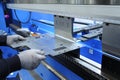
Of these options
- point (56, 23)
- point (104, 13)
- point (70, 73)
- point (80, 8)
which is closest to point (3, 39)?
point (56, 23)

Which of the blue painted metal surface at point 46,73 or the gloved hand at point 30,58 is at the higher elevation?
the gloved hand at point 30,58

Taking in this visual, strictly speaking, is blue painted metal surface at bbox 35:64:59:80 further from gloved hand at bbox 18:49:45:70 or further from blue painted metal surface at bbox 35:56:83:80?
gloved hand at bbox 18:49:45:70

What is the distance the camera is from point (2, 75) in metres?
0.88

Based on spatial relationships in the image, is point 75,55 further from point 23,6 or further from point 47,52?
point 23,6

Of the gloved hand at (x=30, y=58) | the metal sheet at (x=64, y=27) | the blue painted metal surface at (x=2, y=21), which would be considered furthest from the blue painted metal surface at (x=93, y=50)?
the blue painted metal surface at (x=2, y=21)

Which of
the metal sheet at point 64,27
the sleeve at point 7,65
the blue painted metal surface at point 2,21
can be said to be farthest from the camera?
the blue painted metal surface at point 2,21

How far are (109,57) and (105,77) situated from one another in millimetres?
109

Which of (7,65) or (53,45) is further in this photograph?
(53,45)

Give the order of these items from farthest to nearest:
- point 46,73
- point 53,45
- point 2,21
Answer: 1. point 2,21
2. point 46,73
3. point 53,45

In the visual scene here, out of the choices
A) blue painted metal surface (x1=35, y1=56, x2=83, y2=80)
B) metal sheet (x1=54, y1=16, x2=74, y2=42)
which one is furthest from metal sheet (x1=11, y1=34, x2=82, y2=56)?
blue painted metal surface (x1=35, y1=56, x2=83, y2=80)

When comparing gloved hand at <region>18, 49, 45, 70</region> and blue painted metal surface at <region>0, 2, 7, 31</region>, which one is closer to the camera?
gloved hand at <region>18, 49, 45, 70</region>

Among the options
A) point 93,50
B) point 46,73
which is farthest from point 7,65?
point 93,50

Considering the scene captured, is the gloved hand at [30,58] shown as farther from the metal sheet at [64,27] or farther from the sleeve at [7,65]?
the metal sheet at [64,27]

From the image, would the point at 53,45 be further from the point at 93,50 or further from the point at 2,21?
the point at 2,21
